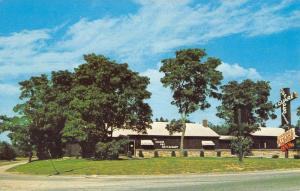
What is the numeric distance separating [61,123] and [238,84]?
3225 centimetres

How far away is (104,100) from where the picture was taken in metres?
51.5

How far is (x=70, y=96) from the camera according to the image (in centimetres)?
6053

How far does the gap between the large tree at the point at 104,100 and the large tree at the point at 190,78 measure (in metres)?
7.62

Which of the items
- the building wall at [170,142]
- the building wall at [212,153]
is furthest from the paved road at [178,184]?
the building wall at [170,142]

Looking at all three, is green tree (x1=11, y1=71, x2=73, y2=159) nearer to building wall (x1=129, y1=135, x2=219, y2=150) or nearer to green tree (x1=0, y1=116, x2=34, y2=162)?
green tree (x1=0, y1=116, x2=34, y2=162)

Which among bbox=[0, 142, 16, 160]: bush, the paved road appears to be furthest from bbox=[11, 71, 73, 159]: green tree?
the paved road

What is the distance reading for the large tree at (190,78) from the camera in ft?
210

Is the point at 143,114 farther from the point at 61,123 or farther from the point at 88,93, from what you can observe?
the point at 61,123

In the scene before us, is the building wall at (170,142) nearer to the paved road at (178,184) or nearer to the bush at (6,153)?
the bush at (6,153)

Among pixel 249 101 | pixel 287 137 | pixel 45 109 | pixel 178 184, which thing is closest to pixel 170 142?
pixel 249 101

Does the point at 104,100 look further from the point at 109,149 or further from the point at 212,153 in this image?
the point at 212,153

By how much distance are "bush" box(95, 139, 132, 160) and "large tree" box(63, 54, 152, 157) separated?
2180mm

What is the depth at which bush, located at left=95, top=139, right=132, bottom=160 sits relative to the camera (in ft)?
171

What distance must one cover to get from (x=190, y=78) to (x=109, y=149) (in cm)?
1868
